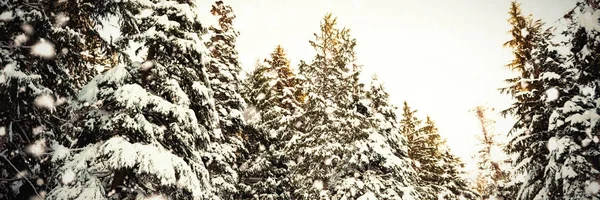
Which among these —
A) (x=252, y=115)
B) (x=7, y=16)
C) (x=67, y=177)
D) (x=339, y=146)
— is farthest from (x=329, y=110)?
(x=7, y=16)

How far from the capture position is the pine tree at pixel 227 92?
1272 centimetres

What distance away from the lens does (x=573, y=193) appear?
11.0 meters

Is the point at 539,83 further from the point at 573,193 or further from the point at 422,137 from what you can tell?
the point at 422,137

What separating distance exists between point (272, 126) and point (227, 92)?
383 cm

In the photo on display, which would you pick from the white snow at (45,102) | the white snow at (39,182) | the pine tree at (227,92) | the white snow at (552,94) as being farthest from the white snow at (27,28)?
the white snow at (552,94)

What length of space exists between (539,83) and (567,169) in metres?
5.18

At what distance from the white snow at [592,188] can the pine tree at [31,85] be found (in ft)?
50.5

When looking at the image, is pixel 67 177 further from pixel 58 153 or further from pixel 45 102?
pixel 45 102

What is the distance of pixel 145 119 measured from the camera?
767cm

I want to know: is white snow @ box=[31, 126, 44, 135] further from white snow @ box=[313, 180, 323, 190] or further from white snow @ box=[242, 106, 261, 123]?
white snow @ box=[242, 106, 261, 123]

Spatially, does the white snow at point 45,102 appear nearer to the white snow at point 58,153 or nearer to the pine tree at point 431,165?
the white snow at point 58,153

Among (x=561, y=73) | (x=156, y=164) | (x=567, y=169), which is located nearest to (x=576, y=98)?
(x=561, y=73)

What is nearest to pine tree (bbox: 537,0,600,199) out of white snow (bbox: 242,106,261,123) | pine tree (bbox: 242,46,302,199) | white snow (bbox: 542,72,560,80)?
white snow (bbox: 542,72,560,80)

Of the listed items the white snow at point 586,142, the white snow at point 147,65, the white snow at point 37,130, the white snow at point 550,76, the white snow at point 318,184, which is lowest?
the white snow at point 37,130
